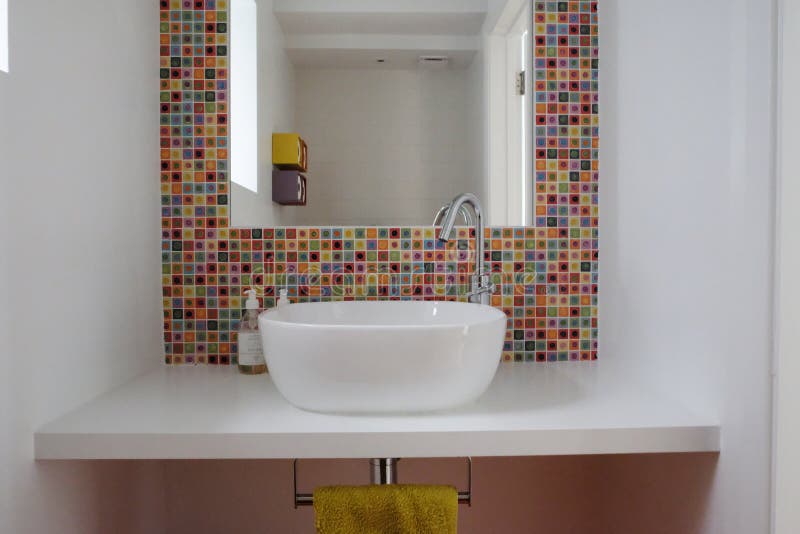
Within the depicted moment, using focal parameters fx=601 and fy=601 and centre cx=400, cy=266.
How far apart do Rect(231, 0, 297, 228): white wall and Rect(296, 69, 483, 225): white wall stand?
1.2 inches

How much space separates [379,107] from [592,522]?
120 centimetres

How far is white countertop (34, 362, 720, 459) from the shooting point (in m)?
0.95

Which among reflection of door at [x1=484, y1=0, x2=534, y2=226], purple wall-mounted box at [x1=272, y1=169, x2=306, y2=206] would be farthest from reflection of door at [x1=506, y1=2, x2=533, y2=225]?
purple wall-mounted box at [x1=272, y1=169, x2=306, y2=206]

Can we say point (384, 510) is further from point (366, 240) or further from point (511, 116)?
point (511, 116)

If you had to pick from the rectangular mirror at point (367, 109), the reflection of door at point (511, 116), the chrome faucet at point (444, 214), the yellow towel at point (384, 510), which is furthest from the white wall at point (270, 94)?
the yellow towel at point (384, 510)

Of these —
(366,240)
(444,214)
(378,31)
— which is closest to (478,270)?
(444,214)

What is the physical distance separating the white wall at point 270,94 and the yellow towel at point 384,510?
707mm

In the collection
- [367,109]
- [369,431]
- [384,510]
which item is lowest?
[384,510]

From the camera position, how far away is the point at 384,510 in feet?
3.49

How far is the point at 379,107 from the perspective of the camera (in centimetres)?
147
